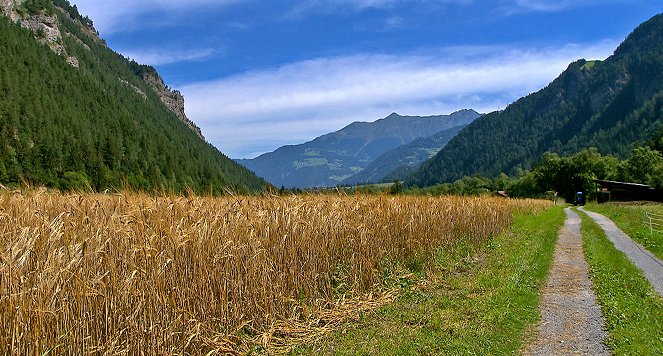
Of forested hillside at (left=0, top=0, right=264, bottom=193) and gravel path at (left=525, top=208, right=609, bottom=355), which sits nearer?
gravel path at (left=525, top=208, right=609, bottom=355)

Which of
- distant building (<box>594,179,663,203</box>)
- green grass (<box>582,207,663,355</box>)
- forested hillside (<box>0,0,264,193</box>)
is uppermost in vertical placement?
forested hillside (<box>0,0,264,193</box>)

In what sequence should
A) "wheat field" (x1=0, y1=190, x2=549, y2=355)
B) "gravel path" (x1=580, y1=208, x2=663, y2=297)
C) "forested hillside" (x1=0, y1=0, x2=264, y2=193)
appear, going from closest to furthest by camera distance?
"wheat field" (x1=0, y1=190, x2=549, y2=355)
"gravel path" (x1=580, y1=208, x2=663, y2=297)
"forested hillside" (x1=0, y1=0, x2=264, y2=193)

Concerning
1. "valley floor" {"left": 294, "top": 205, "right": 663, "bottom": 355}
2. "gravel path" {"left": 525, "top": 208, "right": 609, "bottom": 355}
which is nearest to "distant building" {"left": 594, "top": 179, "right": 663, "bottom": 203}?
"valley floor" {"left": 294, "top": 205, "right": 663, "bottom": 355}

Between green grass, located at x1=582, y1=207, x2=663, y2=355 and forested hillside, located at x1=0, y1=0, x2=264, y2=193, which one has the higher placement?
forested hillside, located at x1=0, y1=0, x2=264, y2=193

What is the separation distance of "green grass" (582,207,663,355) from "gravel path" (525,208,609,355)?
0.59 ft

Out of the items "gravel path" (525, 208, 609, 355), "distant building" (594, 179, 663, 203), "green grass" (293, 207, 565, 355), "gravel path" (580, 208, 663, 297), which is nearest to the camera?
"green grass" (293, 207, 565, 355)

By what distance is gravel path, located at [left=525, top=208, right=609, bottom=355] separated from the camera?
641 centimetres

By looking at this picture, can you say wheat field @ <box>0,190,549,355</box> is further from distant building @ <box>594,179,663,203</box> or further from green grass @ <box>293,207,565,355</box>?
distant building @ <box>594,179,663,203</box>

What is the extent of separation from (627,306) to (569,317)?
1.44 m

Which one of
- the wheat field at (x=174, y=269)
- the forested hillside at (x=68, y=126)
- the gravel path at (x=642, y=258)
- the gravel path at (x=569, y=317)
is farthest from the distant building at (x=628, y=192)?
the forested hillside at (x=68, y=126)

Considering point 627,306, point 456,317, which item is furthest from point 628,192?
point 456,317

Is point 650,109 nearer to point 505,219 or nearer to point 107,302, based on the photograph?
point 505,219

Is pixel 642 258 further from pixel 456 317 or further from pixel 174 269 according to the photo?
pixel 174 269

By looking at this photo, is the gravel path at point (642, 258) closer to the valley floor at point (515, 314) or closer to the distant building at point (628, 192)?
the valley floor at point (515, 314)
